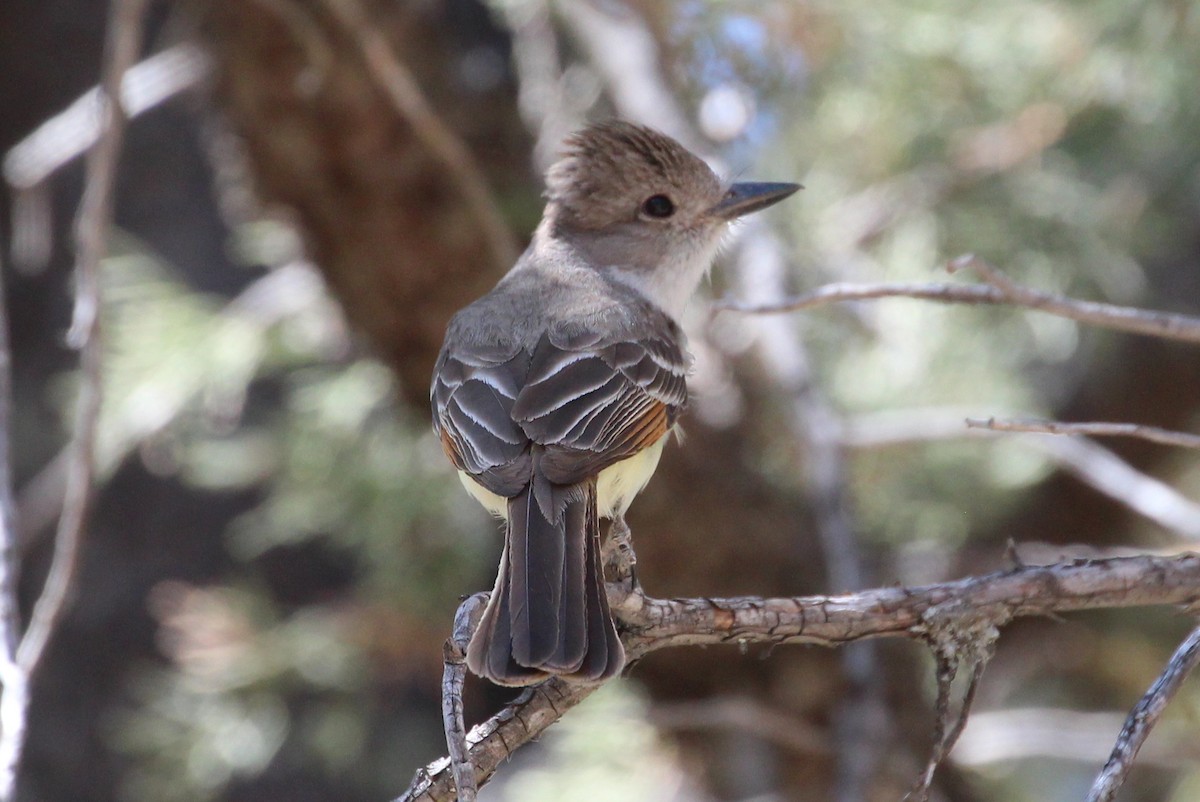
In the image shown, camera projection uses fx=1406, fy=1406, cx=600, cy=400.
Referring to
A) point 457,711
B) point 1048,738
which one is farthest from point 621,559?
point 1048,738

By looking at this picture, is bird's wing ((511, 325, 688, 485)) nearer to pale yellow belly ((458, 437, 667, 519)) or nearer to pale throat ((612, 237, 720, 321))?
pale yellow belly ((458, 437, 667, 519))

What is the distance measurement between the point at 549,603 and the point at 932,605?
0.63m

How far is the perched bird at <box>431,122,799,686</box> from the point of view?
2312 mm

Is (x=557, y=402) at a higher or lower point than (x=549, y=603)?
higher

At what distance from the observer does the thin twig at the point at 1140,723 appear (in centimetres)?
178

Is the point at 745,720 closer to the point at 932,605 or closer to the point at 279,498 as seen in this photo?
the point at 932,605

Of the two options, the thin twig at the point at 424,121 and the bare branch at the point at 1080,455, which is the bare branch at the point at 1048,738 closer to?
the bare branch at the point at 1080,455

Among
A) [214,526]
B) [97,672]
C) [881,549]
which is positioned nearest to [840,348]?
[881,549]

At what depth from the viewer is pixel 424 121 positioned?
3.97 m

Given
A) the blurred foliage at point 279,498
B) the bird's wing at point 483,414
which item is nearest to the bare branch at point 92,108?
the blurred foliage at point 279,498

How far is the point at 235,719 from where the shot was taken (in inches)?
222

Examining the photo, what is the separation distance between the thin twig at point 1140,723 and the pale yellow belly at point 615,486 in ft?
4.16

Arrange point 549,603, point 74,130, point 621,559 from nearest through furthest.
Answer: point 549,603, point 621,559, point 74,130

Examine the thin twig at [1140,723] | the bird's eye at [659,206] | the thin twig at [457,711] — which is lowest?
the thin twig at [1140,723]
